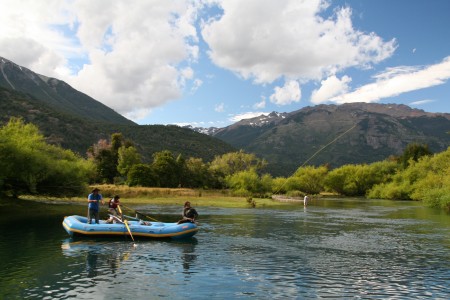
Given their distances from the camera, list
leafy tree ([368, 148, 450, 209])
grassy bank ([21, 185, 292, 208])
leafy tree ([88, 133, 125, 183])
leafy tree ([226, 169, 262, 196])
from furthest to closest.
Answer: leafy tree ([88, 133, 125, 183]), leafy tree ([226, 169, 262, 196]), leafy tree ([368, 148, 450, 209]), grassy bank ([21, 185, 292, 208])

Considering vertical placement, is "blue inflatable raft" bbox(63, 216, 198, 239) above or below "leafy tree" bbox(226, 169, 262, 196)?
below

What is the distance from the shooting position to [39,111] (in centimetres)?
18350

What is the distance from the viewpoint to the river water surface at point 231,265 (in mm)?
16828

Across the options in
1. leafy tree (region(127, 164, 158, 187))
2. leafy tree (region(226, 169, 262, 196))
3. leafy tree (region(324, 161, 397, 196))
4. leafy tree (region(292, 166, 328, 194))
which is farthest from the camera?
leafy tree (region(292, 166, 328, 194))

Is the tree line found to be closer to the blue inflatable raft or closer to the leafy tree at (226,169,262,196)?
the leafy tree at (226,169,262,196)

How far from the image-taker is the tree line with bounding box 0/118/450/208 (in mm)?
46188

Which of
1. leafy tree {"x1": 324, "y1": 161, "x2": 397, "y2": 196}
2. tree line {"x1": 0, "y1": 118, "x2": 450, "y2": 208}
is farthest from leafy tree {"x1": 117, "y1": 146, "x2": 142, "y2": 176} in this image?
leafy tree {"x1": 324, "y1": 161, "x2": 397, "y2": 196}

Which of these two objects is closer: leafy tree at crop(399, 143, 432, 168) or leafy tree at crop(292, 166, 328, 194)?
leafy tree at crop(399, 143, 432, 168)

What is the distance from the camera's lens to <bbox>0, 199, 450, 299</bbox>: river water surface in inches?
663

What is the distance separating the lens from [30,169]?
44469mm

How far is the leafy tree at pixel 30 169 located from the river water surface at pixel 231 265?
323 inches

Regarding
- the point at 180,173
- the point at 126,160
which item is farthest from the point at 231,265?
the point at 126,160

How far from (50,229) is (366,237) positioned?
26946 mm

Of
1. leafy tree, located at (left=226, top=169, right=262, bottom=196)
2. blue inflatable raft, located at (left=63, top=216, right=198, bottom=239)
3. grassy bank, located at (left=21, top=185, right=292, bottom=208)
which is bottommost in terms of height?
blue inflatable raft, located at (left=63, top=216, right=198, bottom=239)
